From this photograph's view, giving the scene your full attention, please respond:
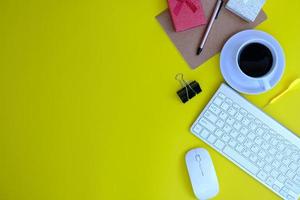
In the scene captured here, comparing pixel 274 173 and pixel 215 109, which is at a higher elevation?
pixel 215 109

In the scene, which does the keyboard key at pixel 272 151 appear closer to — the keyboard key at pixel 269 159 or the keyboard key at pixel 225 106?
the keyboard key at pixel 269 159

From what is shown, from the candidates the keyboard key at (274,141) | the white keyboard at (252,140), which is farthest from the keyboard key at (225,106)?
the keyboard key at (274,141)

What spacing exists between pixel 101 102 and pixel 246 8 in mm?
331

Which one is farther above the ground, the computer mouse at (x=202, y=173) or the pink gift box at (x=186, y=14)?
the pink gift box at (x=186, y=14)

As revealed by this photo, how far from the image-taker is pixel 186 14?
2.25ft

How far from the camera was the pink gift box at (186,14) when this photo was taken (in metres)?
0.69

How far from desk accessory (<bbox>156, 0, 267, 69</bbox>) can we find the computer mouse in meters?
0.17

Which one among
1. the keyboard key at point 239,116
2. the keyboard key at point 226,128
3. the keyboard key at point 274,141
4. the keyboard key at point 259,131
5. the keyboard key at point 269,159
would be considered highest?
the keyboard key at point 239,116

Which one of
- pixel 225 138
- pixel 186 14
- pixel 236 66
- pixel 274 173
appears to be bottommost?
pixel 274 173

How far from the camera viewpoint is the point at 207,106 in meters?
0.68

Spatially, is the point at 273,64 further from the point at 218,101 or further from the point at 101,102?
the point at 101,102

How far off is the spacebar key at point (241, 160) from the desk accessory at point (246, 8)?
0.83ft

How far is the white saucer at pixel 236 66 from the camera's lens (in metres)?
0.67

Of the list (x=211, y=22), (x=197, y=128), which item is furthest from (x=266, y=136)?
(x=211, y=22)
